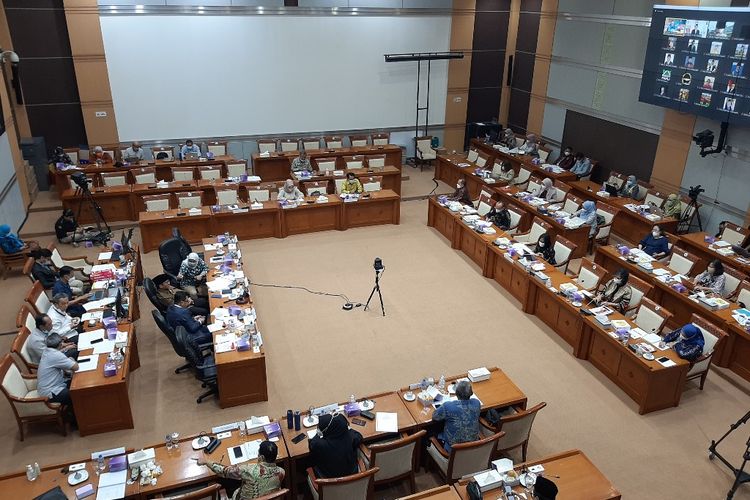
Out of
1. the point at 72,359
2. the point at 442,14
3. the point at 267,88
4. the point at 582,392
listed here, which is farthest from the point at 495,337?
the point at 442,14

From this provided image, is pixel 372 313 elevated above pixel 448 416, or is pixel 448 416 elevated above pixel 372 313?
pixel 448 416

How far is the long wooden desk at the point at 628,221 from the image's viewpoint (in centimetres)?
1267

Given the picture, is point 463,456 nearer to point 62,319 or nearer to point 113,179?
point 62,319

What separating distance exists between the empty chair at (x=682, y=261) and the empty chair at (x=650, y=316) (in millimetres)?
2120

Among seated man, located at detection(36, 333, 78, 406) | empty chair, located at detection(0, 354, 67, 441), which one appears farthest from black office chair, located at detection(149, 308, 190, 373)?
empty chair, located at detection(0, 354, 67, 441)

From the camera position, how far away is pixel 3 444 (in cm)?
748

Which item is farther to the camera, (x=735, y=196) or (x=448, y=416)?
(x=735, y=196)

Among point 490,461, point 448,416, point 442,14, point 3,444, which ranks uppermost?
point 442,14

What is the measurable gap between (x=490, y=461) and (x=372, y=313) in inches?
167

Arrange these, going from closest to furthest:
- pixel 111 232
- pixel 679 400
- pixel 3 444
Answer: pixel 3 444, pixel 679 400, pixel 111 232

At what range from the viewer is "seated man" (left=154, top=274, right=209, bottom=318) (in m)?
9.70

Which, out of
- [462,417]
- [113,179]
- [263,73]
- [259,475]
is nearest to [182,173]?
[113,179]

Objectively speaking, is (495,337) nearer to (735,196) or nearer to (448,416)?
(448,416)

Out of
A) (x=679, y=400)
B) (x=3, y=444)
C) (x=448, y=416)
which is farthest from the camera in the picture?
(x=679, y=400)
